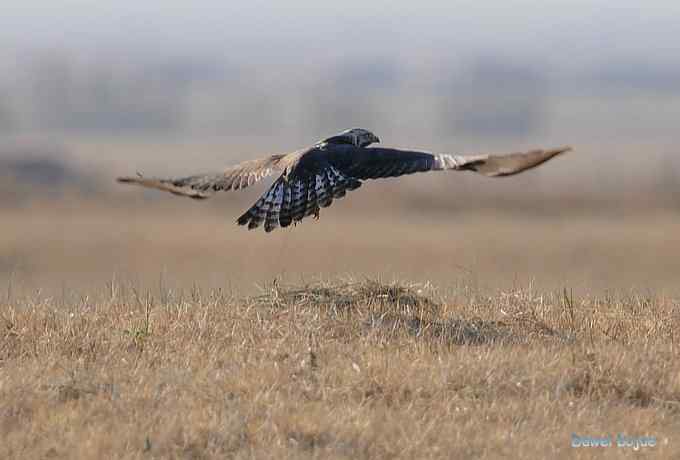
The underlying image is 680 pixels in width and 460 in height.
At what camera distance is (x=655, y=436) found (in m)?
6.79

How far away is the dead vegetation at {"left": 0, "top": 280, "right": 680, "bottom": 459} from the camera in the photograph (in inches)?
256

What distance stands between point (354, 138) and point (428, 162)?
1.67 meters

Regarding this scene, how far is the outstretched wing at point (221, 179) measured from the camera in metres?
8.20

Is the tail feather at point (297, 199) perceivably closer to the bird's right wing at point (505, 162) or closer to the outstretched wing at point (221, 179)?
the outstretched wing at point (221, 179)

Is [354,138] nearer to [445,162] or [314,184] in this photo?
[314,184]

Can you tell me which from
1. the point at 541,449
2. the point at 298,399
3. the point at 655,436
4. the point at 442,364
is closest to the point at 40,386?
the point at 298,399

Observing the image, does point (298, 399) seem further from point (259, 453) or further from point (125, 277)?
point (125, 277)

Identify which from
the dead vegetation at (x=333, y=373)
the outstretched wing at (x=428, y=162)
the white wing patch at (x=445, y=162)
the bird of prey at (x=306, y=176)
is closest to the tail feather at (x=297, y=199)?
the bird of prey at (x=306, y=176)

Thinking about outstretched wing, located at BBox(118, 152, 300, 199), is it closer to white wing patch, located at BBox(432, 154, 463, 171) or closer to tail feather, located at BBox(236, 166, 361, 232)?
tail feather, located at BBox(236, 166, 361, 232)

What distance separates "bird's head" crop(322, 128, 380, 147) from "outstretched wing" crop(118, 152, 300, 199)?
403mm

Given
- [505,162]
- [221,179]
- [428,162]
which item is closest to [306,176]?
[221,179]

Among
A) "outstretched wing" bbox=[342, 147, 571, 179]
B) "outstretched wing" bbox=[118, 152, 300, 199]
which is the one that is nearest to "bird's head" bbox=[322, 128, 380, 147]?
"outstretched wing" bbox=[118, 152, 300, 199]

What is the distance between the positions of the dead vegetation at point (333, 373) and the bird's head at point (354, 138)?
1220 mm

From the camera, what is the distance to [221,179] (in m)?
9.23
